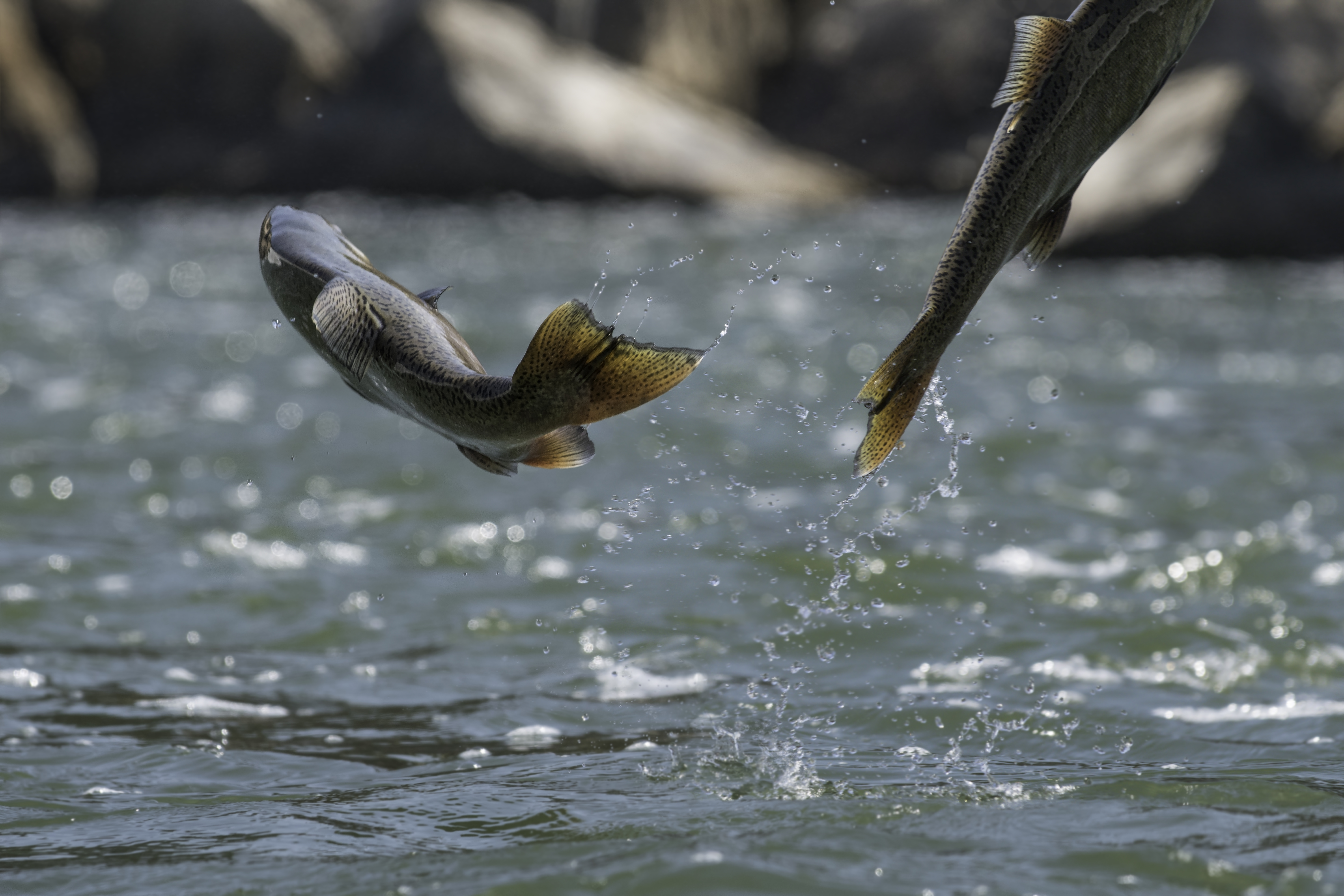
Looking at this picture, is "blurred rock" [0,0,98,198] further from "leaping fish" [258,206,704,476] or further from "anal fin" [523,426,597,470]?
"anal fin" [523,426,597,470]

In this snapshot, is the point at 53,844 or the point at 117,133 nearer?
the point at 53,844

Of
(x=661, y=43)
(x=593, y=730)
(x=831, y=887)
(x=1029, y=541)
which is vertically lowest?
(x=831, y=887)

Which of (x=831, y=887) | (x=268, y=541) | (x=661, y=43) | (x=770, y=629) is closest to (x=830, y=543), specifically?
(x=770, y=629)

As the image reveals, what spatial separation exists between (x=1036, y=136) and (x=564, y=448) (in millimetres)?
1055

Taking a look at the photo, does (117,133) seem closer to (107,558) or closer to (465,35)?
(465,35)

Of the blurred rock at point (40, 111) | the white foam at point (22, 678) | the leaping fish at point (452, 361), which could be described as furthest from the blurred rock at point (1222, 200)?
the leaping fish at point (452, 361)

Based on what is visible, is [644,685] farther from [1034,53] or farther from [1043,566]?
[1034,53]

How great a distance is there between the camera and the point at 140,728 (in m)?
4.57

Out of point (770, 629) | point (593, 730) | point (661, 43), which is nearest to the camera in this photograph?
point (593, 730)

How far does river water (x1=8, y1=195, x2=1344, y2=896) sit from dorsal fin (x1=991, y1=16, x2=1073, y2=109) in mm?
977

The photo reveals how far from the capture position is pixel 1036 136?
3012 millimetres

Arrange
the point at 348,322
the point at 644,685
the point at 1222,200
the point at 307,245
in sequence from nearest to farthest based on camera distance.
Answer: the point at 348,322 → the point at 307,245 → the point at 644,685 → the point at 1222,200

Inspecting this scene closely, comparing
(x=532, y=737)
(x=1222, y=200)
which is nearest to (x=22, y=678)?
(x=532, y=737)

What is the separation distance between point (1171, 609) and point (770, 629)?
1.40 meters
